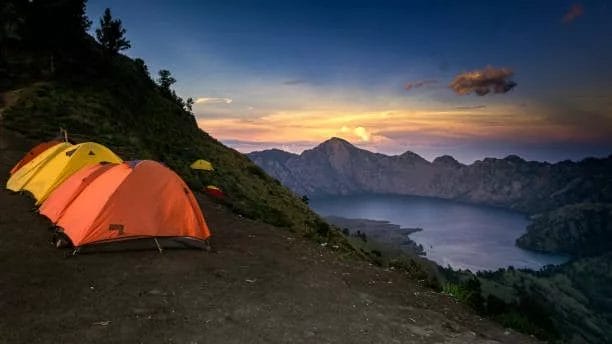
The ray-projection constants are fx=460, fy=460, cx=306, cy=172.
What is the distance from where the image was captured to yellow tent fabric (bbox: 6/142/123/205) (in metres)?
20.6

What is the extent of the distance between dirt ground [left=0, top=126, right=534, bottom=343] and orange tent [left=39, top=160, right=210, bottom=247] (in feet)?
2.04

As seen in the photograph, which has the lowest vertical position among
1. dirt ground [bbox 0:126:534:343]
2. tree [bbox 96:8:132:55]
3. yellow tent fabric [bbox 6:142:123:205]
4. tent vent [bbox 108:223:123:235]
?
dirt ground [bbox 0:126:534:343]

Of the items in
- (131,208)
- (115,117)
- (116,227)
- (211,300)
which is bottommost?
(211,300)

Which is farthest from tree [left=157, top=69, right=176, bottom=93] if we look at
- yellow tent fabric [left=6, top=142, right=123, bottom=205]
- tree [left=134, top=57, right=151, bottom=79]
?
yellow tent fabric [left=6, top=142, right=123, bottom=205]

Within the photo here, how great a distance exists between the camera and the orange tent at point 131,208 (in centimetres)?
1435

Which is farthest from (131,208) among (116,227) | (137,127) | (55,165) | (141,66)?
(141,66)

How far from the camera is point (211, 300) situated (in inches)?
436

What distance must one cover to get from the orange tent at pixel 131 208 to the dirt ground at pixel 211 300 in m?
0.62

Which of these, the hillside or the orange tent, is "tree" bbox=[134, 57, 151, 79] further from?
the orange tent

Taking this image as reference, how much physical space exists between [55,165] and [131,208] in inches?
349

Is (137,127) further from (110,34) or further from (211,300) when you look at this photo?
(211,300)

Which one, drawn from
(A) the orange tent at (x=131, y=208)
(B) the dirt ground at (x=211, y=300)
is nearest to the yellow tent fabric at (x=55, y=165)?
(B) the dirt ground at (x=211, y=300)

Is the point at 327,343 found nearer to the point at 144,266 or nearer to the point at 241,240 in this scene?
the point at 144,266

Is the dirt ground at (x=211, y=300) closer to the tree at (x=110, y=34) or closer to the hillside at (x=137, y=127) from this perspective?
the hillside at (x=137, y=127)
